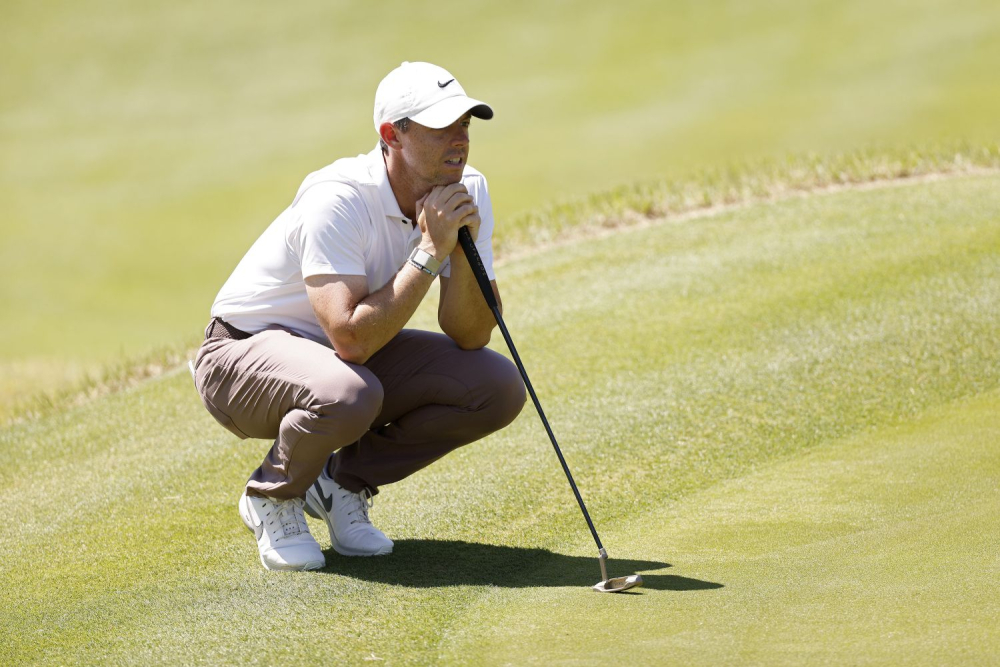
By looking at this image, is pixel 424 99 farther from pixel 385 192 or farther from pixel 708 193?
pixel 708 193

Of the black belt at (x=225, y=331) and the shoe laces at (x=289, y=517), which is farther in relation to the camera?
the black belt at (x=225, y=331)

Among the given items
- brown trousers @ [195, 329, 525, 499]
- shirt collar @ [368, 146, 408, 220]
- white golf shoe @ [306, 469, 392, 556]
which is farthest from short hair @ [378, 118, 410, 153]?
white golf shoe @ [306, 469, 392, 556]

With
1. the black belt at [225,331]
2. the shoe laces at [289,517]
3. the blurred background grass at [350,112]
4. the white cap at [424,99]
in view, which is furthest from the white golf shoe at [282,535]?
the blurred background grass at [350,112]

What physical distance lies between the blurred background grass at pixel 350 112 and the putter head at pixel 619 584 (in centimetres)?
543

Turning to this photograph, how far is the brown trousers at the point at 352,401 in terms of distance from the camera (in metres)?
3.06

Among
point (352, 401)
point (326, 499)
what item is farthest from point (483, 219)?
point (326, 499)

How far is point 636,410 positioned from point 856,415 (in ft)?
2.74

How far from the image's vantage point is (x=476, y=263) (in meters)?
3.20

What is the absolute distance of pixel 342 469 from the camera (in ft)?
11.3

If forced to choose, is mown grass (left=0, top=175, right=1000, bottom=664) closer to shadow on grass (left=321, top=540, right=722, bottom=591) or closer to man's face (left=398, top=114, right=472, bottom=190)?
shadow on grass (left=321, top=540, right=722, bottom=591)

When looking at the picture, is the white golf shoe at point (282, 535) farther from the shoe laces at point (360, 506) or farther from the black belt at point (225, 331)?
the black belt at point (225, 331)

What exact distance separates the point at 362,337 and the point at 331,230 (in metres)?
0.28

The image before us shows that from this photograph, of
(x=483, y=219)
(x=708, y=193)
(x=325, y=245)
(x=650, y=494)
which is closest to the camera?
(x=325, y=245)

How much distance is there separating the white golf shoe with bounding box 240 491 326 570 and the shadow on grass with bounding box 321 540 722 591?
0.23 feet
